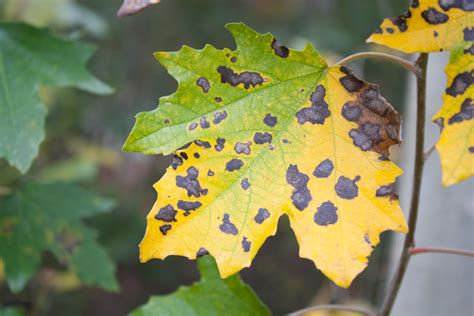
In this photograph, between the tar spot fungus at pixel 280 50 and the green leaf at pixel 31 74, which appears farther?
the green leaf at pixel 31 74

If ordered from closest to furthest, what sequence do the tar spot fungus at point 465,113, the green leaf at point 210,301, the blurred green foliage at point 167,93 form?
the tar spot fungus at point 465,113 < the green leaf at point 210,301 < the blurred green foliage at point 167,93

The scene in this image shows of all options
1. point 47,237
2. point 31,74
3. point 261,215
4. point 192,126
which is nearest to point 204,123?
point 192,126

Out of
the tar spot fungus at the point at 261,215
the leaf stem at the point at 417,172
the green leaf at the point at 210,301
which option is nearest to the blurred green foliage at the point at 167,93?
the green leaf at the point at 210,301

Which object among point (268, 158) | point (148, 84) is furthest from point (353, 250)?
point (148, 84)

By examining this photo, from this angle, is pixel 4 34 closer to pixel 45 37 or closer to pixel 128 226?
pixel 45 37

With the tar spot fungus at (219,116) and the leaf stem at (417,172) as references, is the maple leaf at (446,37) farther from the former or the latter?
the tar spot fungus at (219,116)

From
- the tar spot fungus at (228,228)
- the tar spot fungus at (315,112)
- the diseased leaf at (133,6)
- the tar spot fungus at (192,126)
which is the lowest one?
the tar spot fungus at (228,228)

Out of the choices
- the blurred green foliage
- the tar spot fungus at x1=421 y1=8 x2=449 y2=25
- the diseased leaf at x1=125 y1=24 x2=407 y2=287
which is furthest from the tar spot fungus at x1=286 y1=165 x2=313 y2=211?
the blurred green foliage
